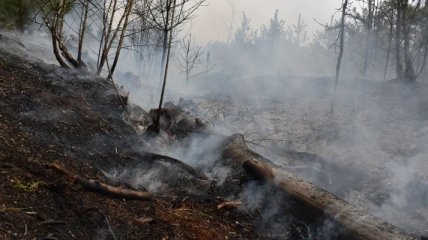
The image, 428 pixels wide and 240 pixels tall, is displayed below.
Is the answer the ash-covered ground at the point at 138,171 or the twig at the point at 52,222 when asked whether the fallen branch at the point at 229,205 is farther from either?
the twig at the point at 52,222

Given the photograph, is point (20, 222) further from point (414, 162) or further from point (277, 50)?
point (277, 50)

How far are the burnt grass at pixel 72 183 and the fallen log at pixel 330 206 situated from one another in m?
0.43

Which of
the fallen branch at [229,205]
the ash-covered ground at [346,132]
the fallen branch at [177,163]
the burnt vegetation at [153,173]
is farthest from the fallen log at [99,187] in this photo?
the ash-covered ground at [346,132]

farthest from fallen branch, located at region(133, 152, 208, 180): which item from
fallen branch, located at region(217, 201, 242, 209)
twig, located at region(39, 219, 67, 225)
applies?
twig, located at region(39, 219, 67, 225)

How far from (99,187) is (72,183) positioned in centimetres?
26

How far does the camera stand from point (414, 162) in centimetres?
1202

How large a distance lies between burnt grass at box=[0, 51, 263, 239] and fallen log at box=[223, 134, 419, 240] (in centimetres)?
43

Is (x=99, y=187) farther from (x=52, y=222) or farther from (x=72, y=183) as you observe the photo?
(x=52, y=222)

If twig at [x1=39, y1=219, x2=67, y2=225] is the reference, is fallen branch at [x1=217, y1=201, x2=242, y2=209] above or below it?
below

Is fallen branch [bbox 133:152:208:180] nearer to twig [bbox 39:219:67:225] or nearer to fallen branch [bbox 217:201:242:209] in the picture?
fallen branch [bbox 217:201:242:209]

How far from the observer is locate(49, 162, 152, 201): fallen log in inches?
151

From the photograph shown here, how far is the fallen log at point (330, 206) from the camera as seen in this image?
3898 millimetres

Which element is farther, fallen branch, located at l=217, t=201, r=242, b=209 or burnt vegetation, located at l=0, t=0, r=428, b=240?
fallen branch, located at l=217, t=201, r=242, b=209

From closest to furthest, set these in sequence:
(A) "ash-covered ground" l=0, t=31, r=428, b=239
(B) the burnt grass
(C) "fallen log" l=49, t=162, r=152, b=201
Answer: (B) the burnt grass < (A) "ash-covered ground" l=0, t=31, r=428, b=239 < (C) "fallen log" l=49, t=162, r=152, b=201
